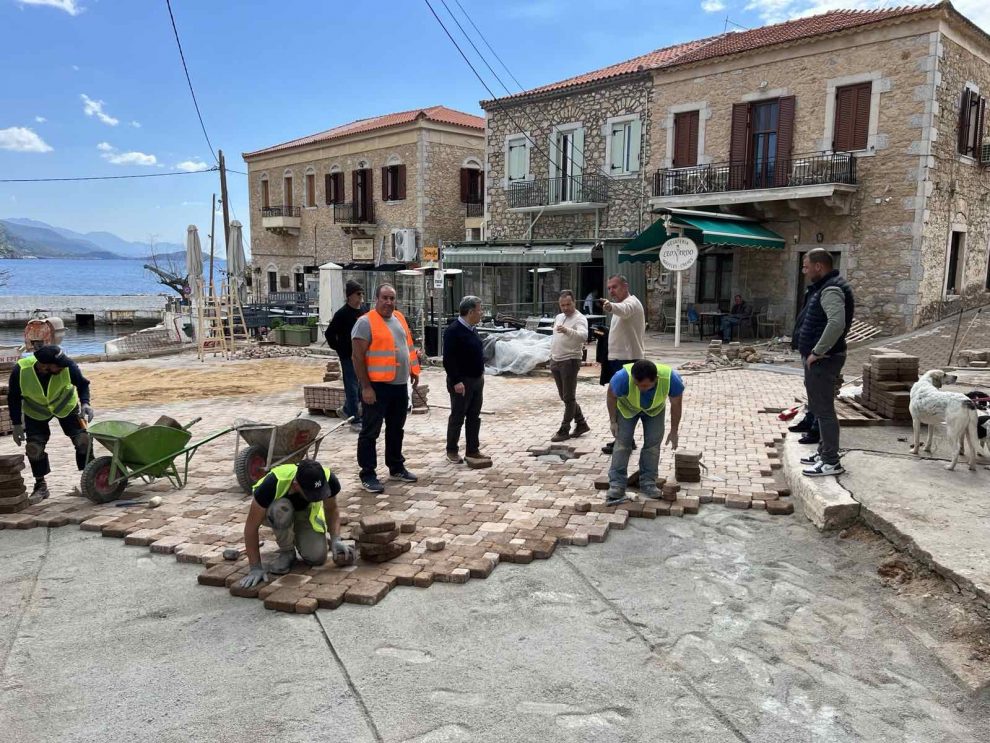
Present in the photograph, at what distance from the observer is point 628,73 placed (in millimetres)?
21188

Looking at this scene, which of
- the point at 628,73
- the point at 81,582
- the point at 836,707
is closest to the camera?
the point at 836,707

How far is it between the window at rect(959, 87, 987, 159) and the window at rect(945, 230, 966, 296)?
2.04m

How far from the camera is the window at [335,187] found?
33.0 meters

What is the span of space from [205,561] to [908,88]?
57.7ft

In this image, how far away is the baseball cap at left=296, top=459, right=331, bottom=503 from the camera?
4.41 metres

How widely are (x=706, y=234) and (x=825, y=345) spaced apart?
11371 mm

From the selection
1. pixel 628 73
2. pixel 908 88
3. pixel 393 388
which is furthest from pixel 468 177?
pixel 393 388

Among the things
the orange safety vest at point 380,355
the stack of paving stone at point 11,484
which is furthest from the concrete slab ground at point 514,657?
the orange safety vest at point 380,355

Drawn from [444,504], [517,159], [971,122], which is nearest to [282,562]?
[444,504]

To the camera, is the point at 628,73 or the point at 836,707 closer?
the point at 836,707

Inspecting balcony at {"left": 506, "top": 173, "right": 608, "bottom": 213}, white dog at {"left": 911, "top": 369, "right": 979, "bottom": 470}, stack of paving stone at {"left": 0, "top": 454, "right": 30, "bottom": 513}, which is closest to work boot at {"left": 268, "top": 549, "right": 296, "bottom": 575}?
stack of paving stone at {"left": 0, "top": 454, "right": 30, "bottom": 513}

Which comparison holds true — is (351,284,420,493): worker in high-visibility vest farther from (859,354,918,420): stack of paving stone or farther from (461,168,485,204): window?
(461,168,485,204): window

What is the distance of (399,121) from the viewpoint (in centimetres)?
2989

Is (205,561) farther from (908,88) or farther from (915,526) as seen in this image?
(908,88)
